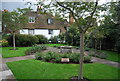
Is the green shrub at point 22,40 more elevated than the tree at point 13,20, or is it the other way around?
the tree at point 13,20

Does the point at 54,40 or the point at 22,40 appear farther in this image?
the point at 54,40

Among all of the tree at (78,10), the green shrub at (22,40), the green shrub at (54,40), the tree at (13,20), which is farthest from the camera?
the green shrub at (54,40)

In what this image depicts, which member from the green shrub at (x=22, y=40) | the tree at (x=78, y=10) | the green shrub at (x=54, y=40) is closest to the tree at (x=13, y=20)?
the green shrub at (x=22, y=40)

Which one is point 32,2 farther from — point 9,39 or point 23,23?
point 9,39

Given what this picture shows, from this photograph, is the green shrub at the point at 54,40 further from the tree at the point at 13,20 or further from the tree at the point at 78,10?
the tree at the point at 78,10

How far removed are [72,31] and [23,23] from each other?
210 inches

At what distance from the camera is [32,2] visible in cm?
226

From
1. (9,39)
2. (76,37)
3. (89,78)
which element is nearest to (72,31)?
(76,37)

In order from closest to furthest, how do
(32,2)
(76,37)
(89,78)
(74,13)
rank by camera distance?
(32,2) < (74,13) < (89,78) < (76,37)

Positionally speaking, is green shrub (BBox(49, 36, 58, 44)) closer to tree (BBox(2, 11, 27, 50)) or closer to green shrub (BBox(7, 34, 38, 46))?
green shrub (BBox(7, 34, 38, 46))

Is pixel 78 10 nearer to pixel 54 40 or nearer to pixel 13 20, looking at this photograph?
pixel 13 20

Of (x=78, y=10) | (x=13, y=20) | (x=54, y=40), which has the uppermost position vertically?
(x=13, y=20)

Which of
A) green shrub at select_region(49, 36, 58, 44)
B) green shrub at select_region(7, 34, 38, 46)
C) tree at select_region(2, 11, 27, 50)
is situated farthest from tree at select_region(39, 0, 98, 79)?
green shrub at select_region(49, 36, 58, 44)

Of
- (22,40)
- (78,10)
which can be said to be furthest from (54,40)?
(78,10)
